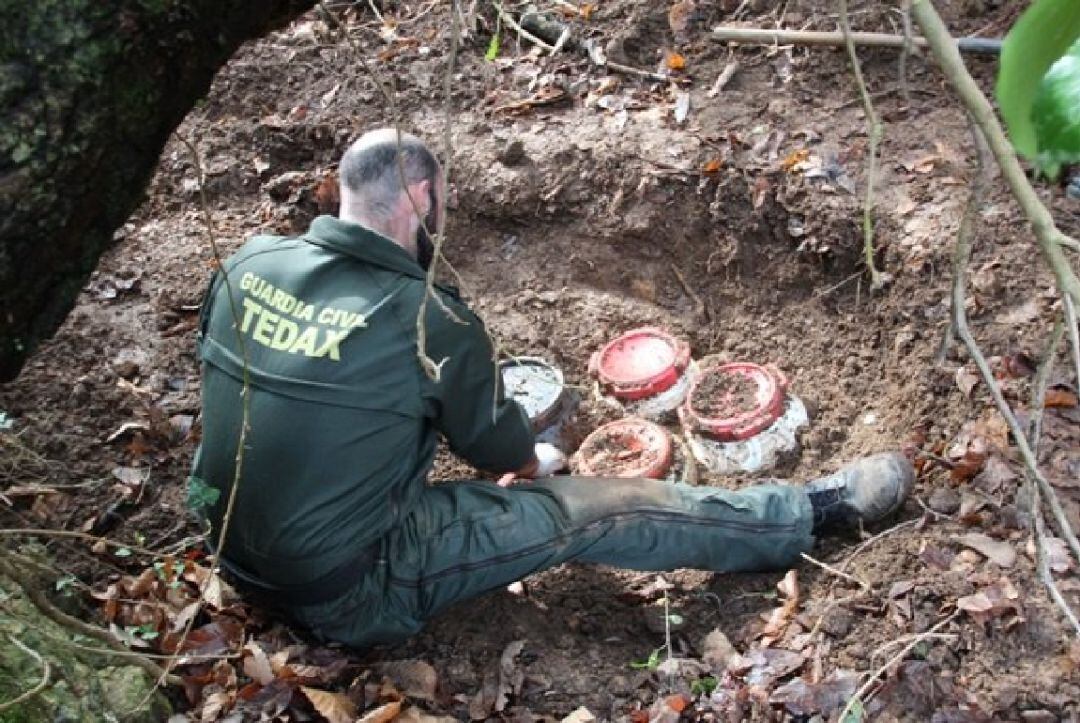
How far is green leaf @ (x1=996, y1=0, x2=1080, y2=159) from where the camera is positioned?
2.06 ft

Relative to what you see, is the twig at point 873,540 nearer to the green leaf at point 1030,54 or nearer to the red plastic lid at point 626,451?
the red plastic lid at point 626,451

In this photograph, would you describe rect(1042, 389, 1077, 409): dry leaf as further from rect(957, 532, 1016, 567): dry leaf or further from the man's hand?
the man's hand

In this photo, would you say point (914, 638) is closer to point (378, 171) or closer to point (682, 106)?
point (378, 171)

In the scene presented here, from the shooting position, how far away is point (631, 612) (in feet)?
12.3

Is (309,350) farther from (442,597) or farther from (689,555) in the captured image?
(689,555)

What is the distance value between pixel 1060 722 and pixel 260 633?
2.40 m

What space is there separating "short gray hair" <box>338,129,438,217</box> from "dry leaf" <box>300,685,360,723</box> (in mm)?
1482

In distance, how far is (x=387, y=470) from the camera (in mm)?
3301

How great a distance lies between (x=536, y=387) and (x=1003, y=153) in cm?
349

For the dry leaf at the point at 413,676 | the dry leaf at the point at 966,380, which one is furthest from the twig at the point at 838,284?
the dry leaf at the point at 413,676

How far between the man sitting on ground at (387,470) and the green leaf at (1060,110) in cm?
243

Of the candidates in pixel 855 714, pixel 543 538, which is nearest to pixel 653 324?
pixel 543 538

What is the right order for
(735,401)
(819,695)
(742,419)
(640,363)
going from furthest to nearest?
(640,363) → (735,401) → (742,419) → (819,695)

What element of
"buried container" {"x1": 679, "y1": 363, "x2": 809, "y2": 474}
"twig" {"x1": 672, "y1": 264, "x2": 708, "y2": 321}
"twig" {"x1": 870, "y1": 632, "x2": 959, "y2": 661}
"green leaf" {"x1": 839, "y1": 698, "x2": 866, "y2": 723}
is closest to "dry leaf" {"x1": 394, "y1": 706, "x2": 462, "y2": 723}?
"green leaf" {"x1": 839, "y1": 698, "x2": 866, "y2": 723}
